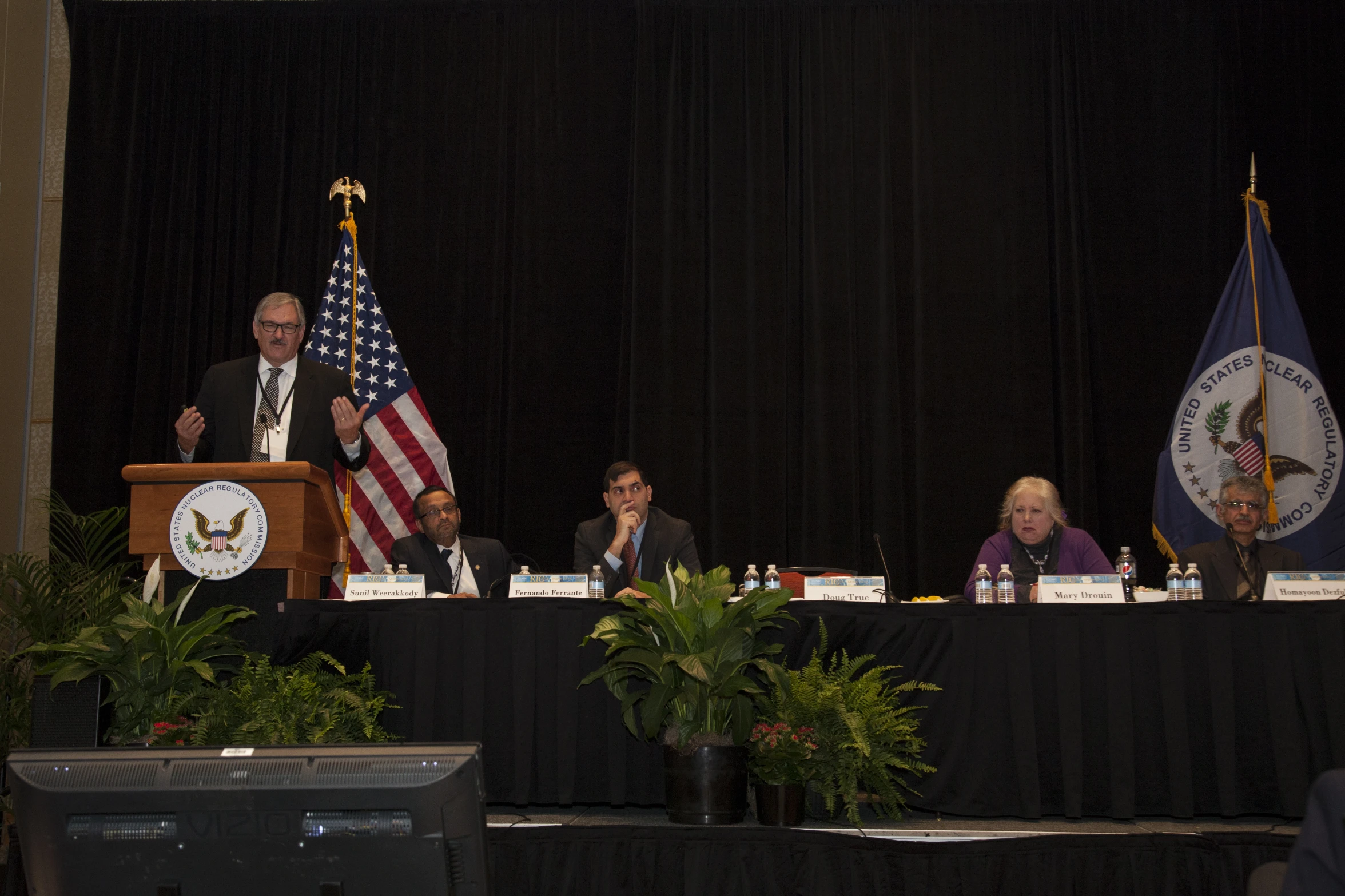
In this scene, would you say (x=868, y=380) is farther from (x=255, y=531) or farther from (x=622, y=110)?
(x=255, y=531)

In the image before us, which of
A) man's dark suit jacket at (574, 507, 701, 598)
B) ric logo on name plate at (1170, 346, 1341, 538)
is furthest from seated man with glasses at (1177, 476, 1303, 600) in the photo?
man's dark suit jacket at (574, 507, 701, 598)

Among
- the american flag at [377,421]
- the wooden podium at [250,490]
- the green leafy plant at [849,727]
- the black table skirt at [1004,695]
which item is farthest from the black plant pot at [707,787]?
the american flag at [377,421]

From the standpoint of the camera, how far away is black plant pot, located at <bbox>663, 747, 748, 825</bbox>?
2885 mm

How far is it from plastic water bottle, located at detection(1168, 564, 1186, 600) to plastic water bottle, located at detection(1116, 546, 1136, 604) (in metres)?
0.11

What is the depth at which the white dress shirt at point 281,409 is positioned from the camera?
11.9ft

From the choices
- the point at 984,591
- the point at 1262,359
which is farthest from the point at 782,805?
the point at 1262,359

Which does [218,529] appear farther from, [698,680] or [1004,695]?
[1004,695]

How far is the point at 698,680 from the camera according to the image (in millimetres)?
2863

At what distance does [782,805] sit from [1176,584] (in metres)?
1.58

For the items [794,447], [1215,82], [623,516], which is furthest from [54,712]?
[1215,82]

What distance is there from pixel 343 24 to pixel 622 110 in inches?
68.0

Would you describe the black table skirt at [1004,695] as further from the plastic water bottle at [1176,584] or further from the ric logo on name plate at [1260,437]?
the ric logo on name plate at [1260,437]

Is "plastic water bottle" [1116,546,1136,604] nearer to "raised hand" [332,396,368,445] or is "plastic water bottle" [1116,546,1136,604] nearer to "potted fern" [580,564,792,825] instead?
"potted fern" [580,564,792,825]

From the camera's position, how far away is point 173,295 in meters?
6.57
